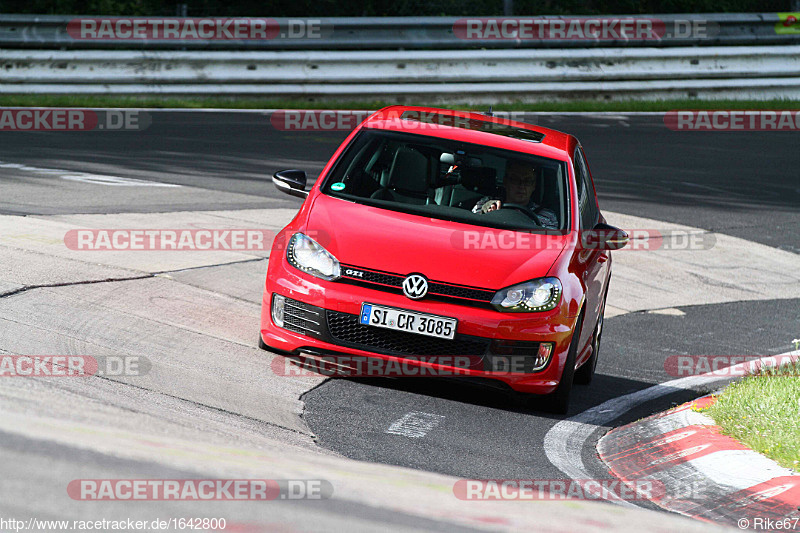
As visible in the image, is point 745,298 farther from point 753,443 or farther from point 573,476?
point 573,476

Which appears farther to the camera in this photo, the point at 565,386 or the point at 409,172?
the point at 409,172

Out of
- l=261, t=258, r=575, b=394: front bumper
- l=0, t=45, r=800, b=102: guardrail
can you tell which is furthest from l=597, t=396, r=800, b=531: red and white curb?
l=0, t=45, r=800, b=102: guardrail

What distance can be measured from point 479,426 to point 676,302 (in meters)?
4.59

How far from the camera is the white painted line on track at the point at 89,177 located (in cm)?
1160

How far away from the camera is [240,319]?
23.7ft

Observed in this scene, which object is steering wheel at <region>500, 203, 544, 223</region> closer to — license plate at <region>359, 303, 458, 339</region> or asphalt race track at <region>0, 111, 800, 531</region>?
asphalt race track at <region>0, 111, 800, 531</region>

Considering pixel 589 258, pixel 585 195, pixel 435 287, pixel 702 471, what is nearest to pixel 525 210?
pixel 589 258

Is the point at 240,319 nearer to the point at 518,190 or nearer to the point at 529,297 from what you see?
the point at 518,190

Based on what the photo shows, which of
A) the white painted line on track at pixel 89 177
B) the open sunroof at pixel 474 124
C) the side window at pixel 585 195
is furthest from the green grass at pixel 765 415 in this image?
the white painted line on track at pixel 89 177

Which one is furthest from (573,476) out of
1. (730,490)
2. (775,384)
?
(775,384)

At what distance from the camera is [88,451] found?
253 centimetres

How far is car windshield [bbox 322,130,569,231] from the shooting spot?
690cm

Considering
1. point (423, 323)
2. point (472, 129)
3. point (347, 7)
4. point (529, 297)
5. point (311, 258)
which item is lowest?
point (423, 323)

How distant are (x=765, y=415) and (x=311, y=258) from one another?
264 cm
